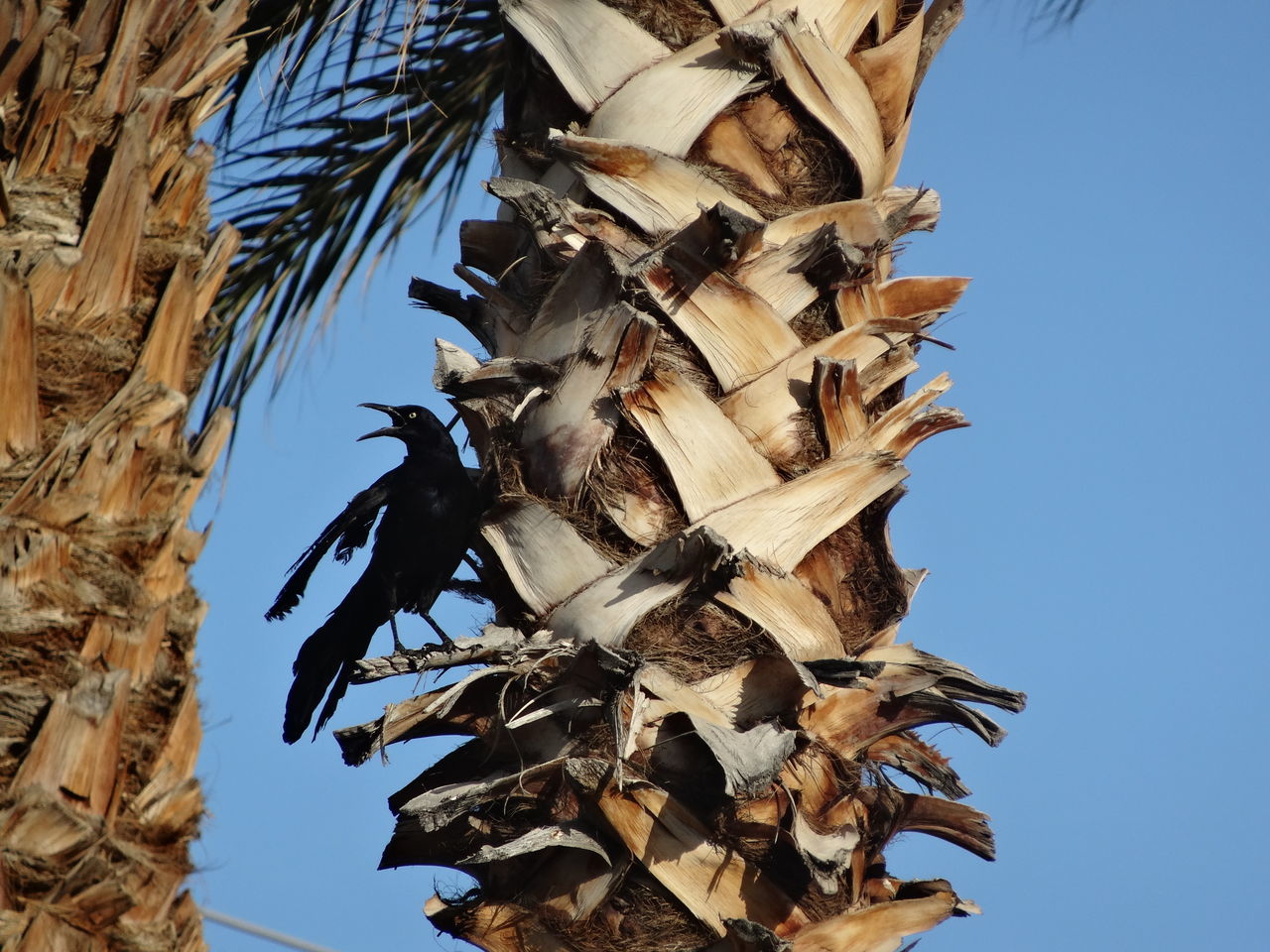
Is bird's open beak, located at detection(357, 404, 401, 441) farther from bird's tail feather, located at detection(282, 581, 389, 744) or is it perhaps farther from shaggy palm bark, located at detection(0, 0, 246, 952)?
shaggy palm bark, located at detection(0, 0, 246, 952)

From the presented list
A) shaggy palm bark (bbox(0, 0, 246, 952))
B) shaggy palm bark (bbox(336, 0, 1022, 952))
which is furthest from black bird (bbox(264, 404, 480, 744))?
shaggy palm bark (bbox(0, 0, 246, 952))

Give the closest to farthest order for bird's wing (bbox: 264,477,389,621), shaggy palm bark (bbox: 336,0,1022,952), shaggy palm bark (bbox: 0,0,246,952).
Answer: shaggy palm bark (bbox: 0,0,246,952), shaggy palm bark (bbox: 336,0,1022,952), bird's wing (bbox: 264,477,389,621)

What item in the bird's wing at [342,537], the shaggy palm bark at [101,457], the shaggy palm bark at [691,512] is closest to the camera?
the shaggy palm bark at [101,457]

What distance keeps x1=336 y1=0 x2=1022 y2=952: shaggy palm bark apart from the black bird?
53.1 inches

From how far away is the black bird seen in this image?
4.18 m

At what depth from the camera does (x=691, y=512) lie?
2598mm

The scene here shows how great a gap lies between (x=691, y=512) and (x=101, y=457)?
1.05 m

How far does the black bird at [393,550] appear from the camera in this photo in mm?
4180

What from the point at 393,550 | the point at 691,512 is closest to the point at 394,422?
the point at 393,550

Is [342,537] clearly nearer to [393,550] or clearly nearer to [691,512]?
[393,550]

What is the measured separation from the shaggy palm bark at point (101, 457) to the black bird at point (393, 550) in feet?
5.96

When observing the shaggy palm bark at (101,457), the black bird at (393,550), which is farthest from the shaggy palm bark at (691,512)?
the black bird at (393,550)

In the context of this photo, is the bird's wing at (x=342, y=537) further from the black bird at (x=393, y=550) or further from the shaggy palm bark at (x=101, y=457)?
the shaggy palm bark at (x=101, y=457)

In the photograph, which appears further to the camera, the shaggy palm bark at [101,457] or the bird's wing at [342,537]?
the bird's wing at [342,537]
